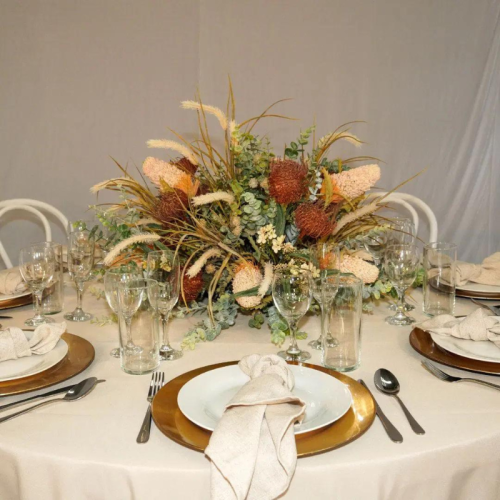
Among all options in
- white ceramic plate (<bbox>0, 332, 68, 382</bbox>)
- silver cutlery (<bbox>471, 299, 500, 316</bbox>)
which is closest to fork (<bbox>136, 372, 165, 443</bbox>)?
white ceramic plate (<bbox>0, 332, 68, 382</bbox>)

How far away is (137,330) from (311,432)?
1.77 feet

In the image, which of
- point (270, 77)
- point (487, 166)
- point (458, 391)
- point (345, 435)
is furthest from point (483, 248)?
point (345, 435)

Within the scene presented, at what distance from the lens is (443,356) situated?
1.45 m

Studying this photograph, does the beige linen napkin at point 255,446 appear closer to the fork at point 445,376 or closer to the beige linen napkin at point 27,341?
the fork at point 445,376

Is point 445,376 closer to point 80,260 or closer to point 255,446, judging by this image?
point 255,446

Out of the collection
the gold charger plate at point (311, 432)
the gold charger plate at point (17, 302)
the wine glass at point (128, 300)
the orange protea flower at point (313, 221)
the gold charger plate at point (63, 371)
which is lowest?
the gold charger plate at point (17, 302)

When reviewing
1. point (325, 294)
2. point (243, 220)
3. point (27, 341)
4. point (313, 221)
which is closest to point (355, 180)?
point (313, 221)

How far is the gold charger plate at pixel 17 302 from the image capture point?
194cm

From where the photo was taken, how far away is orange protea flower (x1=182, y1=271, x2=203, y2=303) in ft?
5.67

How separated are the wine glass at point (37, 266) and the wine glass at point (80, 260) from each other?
73mm

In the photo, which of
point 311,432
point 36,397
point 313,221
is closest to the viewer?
point 311,432

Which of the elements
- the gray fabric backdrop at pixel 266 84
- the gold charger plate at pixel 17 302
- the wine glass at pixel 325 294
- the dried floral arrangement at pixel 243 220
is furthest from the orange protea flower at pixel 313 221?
the gray fabric backdrop at pixel 266 84

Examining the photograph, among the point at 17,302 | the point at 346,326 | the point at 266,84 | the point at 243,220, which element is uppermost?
the point at 266,84

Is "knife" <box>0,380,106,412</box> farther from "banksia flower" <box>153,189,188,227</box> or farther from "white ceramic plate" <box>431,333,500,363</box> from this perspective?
"white ceramic plate" <box>431,333,500,363</box>
